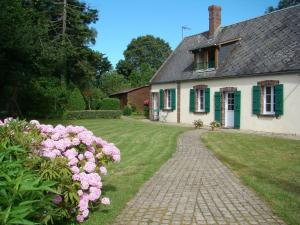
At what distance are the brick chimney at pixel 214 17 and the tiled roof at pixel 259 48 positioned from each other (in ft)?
1.32

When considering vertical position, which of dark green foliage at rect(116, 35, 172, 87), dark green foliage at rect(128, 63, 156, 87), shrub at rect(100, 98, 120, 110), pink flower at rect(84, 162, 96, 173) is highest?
dark green foliage at rect(116, 35, 172, 87)

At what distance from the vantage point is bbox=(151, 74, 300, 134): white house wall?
17281 millimetres

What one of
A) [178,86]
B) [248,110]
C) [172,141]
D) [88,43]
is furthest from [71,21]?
[172,141]

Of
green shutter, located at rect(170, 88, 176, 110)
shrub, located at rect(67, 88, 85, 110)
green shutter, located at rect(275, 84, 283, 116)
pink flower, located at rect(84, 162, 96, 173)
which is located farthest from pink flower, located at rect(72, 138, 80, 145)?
shrub, located at rect(67, 88, 85, 110)

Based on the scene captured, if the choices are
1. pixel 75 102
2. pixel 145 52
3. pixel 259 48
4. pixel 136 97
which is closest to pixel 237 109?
pixel 259 48

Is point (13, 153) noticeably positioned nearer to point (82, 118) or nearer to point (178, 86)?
point (178, 86)

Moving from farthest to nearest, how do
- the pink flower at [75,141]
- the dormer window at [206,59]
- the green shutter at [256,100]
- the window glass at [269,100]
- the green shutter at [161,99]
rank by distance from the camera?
the green shutter at [161,99] → the dormer window at [206,59] → the green shutter at [256,100] → the window glass at [269,100] → the pink flower at [75,141]

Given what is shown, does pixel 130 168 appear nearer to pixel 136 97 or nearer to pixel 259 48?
pixel 259 48

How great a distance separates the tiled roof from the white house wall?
1.25 feet

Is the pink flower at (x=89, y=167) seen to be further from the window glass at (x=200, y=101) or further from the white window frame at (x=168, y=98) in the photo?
the white window frame at (x=168, y=98)

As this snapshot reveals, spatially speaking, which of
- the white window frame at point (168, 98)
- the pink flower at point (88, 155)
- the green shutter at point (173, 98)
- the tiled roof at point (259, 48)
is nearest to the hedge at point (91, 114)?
the white window frame at point (168, 98)

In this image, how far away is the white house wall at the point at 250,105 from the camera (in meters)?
17.3

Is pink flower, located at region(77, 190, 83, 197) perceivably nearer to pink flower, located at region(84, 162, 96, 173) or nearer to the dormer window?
pink flower, located at region(84, 162, 96, 173)

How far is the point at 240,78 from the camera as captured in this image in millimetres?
20234
